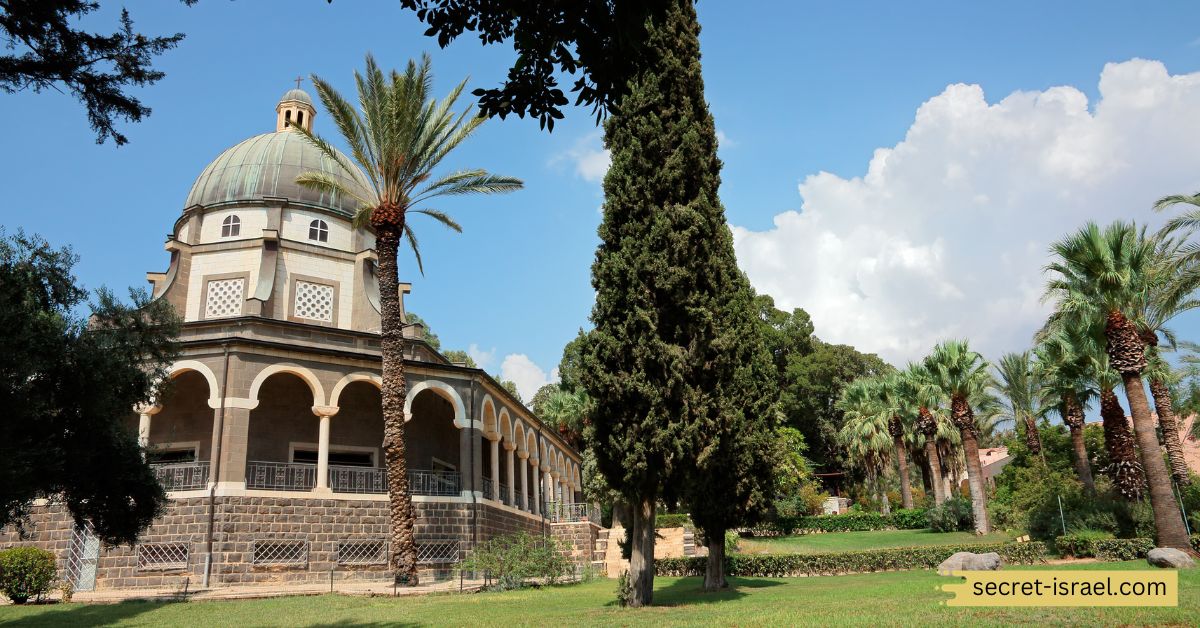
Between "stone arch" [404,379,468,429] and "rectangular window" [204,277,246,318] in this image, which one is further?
"rectangular window" [204,277,246,318]

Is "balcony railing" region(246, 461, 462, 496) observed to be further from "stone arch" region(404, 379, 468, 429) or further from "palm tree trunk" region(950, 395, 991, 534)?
"palm tree trunk" region(950, 395, 991, 534)

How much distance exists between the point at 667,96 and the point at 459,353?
43726mm

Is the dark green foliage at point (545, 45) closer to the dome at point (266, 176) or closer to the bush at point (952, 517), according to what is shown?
the dome at point (266, 176)

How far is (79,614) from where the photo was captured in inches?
551

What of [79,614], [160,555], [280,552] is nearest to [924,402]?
[280,552]

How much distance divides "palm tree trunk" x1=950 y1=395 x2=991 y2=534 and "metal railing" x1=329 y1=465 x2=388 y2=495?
873 inches

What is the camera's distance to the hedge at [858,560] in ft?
72.4

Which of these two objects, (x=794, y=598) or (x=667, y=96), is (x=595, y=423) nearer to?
(x=794, y=598)

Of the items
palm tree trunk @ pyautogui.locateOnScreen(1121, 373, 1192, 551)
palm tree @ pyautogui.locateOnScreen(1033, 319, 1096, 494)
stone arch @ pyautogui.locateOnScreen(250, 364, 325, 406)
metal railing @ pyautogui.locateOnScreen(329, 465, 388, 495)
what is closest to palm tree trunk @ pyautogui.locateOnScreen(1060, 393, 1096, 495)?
palm tree @ pyautogui.locateOnScreen(1033, 319, 1096, 494)

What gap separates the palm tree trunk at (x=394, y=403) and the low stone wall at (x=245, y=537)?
2.27 m

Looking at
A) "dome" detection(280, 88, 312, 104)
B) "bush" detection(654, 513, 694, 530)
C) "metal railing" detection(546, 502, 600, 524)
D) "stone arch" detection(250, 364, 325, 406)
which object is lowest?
"bush" detection(654, 513, 694, 530)

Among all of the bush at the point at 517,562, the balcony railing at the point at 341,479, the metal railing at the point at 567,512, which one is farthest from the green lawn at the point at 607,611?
the metal railing at the point at 567,512

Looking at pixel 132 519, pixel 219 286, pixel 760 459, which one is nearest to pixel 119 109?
pixel 132 519

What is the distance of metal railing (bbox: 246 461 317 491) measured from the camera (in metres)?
21.8
